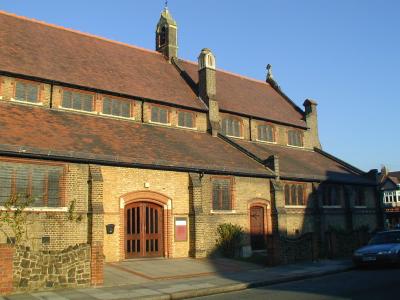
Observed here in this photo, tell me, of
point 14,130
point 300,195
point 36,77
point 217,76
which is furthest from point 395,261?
point 217,76

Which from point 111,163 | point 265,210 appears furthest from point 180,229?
point 265,210

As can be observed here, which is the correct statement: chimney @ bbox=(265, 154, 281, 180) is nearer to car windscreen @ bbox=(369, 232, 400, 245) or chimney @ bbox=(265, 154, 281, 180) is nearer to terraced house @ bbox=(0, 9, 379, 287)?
terraced house @ bbox=(0, 9, 379, 287)

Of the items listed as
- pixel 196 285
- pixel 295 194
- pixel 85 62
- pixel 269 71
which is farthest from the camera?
pixel 269 71

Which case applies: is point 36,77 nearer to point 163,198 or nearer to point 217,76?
point 163,198

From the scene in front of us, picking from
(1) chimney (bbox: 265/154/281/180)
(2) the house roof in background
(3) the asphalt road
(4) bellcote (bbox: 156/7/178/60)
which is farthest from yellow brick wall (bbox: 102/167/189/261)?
(4) bellcote (bbox: 156/7/178/60)

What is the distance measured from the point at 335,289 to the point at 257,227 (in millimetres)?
11217

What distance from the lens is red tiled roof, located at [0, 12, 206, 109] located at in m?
21.7

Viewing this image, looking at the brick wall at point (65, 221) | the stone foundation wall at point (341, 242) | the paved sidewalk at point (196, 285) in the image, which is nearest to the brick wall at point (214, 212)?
the paved sidewalk at point (196, 285)

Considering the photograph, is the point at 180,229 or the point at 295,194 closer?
the point at 180,229

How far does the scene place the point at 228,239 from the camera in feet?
70.1

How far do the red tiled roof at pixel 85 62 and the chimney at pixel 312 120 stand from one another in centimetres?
1103

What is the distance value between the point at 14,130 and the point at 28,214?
3.43m

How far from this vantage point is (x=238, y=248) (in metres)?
22.0

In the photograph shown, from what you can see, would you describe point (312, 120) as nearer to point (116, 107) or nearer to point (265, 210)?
point (265, 210)
